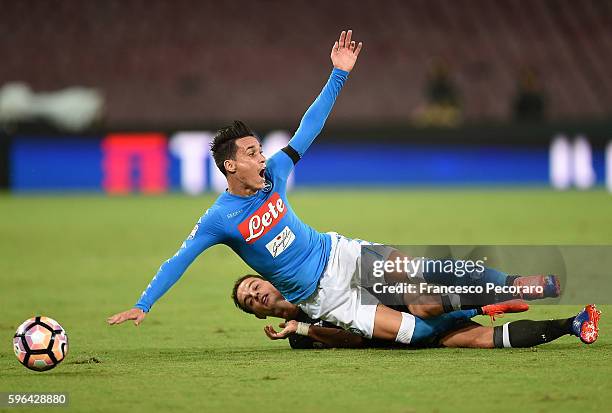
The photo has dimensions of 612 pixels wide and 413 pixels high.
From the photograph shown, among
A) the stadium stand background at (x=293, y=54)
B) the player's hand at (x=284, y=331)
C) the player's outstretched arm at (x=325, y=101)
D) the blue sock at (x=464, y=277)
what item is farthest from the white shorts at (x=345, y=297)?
the stadium stand background at (x=293, y=54)

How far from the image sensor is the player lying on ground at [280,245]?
745 cm

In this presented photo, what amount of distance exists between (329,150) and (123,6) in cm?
957

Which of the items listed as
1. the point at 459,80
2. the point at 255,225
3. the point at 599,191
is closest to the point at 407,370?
the point at 255,225

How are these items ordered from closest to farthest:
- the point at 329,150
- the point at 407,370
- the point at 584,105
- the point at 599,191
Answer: the point at 407,370
the point at 599,191
the point at 329,150
the point at 584,105

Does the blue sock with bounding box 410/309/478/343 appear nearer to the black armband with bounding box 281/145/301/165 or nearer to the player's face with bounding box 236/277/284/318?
the player's face with bounding box 236/277/284/318

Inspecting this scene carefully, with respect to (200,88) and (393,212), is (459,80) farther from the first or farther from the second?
(393,212)

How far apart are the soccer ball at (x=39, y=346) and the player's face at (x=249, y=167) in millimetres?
1558

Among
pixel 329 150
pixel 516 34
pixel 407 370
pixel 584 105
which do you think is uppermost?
pixel 516 34

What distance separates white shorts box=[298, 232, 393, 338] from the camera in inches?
296

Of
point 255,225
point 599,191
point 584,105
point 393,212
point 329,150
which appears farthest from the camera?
point 584,105

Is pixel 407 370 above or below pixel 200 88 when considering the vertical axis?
below

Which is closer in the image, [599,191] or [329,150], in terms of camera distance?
[599,191]

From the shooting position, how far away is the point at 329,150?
978 inches

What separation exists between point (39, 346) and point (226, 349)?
1.53 meters
